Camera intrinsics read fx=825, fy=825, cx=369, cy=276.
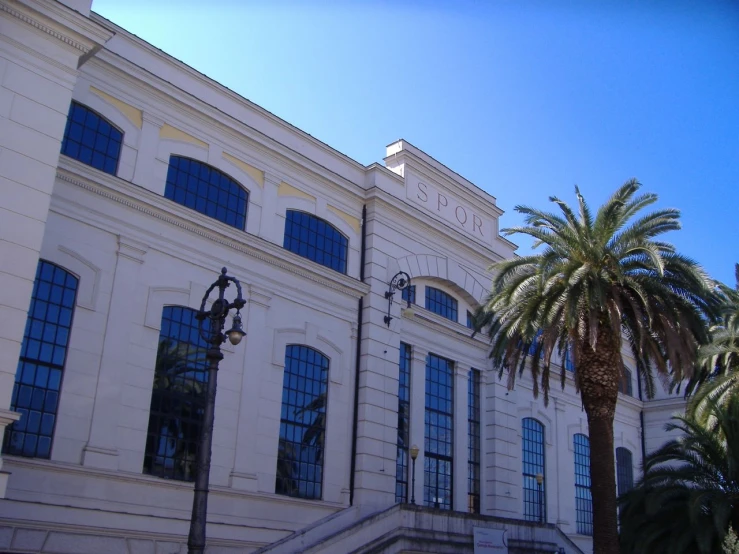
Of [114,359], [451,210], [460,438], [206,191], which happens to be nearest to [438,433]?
[460,438]

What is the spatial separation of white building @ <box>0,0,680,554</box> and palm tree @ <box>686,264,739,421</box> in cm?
705

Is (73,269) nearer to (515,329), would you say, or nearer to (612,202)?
(515,329)

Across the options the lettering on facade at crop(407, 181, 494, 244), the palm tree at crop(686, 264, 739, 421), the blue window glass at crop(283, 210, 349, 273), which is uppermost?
the lettering on facade at crop(407, 181, 494, 244)

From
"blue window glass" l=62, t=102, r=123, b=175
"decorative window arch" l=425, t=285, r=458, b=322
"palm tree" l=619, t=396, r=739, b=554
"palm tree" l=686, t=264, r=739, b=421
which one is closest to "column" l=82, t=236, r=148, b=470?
"blue window glass" l=62, t=102, r=123, b=175

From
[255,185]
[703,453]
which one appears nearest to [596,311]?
[703,453]

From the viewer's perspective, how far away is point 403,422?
3003cm

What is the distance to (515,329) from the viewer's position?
26.2 metres

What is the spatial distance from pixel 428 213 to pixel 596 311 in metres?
10.9

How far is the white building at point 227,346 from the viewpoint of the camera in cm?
1972

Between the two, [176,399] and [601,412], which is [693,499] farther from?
[176,399]

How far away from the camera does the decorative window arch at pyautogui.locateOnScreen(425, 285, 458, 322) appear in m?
32.8

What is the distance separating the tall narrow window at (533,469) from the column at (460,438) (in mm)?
4092

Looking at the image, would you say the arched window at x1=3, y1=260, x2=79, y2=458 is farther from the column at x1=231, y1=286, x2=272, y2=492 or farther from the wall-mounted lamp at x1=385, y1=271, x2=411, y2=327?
the wall-mounted lamp at x1=385, y1=271, x2=411, y2=327

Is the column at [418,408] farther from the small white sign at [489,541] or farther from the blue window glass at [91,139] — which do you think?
the blue window glass at [91,139]
